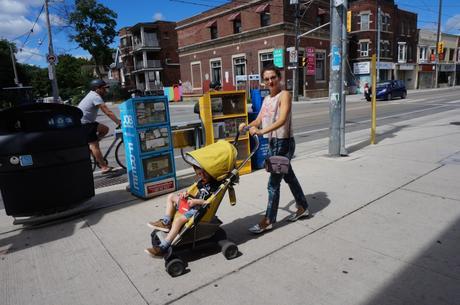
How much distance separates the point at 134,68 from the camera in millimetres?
58125

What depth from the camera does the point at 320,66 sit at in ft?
116

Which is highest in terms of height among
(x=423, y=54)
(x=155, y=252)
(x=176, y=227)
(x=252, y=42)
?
(x=252, y=42)

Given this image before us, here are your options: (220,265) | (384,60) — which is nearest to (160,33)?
(384,60)

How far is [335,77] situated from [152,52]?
5305 cm

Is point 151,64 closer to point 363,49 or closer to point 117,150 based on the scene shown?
point 363,49

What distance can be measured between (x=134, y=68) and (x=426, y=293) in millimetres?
60697

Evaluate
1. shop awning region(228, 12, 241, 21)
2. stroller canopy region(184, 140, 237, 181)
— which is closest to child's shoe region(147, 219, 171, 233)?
stroller canopy region(184, 140, 237, 181)

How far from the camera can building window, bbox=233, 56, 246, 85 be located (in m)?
35.6

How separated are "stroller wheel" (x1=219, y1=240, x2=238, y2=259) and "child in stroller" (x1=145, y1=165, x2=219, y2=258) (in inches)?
18.0

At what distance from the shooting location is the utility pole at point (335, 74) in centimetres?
671

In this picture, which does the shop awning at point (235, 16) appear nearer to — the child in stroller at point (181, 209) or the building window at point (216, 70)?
the building window at point (216, 70)

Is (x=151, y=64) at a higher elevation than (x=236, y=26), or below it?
below

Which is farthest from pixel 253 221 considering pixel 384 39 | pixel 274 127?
pixel 384 39

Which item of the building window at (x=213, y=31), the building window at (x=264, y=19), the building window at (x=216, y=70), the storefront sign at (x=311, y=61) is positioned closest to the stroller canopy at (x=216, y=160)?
the storefront sign at (x=311, y=61)
